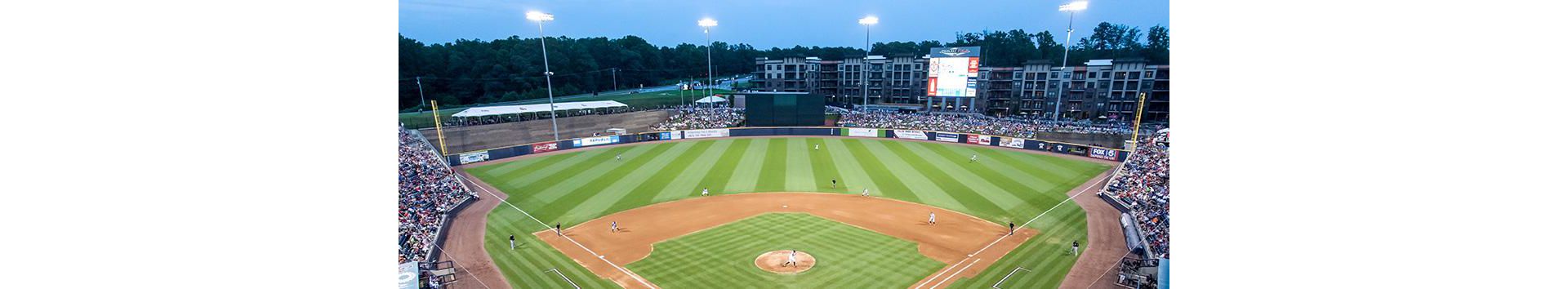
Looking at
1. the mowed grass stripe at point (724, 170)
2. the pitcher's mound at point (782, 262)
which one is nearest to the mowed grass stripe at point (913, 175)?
the pitcher's mound at point (782, 262)

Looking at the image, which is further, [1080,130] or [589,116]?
[589,116]

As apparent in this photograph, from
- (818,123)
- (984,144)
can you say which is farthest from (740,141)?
(984,144)

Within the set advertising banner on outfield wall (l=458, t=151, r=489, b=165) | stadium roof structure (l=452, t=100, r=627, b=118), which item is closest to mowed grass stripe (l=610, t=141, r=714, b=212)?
advertising banner on outfield wall (l=458, t=151, r=489, b=165)

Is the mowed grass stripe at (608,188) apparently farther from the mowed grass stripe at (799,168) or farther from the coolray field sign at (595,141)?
the mowed grass stripe at (799,168)

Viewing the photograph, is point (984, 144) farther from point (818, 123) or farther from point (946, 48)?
point (818, 123)

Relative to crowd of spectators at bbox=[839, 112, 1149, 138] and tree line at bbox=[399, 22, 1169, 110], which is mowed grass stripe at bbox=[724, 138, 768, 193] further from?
tree line at bbox=[399, 22, 1169, 110]

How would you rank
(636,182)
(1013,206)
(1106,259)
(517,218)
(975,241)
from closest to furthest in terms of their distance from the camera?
(1106,259), (975,241), (517,218), (1013,206), (636,182)
